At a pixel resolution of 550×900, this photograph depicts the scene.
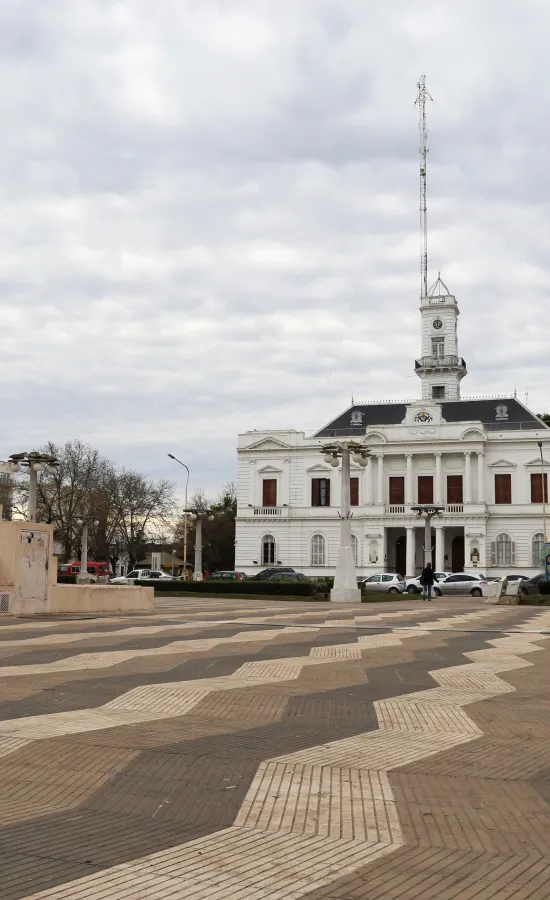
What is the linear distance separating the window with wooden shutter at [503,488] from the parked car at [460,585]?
2035 cm

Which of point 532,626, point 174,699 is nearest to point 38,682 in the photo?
point 174,699

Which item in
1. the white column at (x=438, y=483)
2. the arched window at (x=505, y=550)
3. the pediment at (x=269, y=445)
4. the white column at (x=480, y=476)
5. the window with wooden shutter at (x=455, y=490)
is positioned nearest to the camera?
the arched window at (x=505, y=550)

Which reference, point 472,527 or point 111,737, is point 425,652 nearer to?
point 111,737

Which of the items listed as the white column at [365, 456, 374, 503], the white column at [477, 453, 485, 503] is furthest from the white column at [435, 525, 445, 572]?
the white column at [365, 456, 374, 503]

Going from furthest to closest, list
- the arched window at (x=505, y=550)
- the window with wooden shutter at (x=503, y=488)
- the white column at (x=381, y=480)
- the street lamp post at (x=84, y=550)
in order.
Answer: the white column at (x=381, y=480), the window with wooden shutter at (x=503, y=488), the arched window at (x=505, y=550), the street lamp post at (x=84, y=550)

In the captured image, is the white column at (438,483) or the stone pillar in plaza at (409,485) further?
the stone pillar in plaza at (409,485)

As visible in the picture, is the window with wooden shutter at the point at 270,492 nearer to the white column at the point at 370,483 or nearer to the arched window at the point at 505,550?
the white column at the point at 370,483

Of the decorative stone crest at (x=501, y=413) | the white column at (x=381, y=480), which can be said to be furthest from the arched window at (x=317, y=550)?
the decorative stone crest at (x=501, y=413)

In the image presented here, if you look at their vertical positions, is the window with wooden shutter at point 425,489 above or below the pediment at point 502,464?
below

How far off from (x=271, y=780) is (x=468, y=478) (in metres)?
72.6

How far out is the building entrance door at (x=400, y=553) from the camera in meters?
80.4

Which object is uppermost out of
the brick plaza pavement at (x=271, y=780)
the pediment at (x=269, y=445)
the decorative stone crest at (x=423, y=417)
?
the decorative stone crest at (x=423, y=417)

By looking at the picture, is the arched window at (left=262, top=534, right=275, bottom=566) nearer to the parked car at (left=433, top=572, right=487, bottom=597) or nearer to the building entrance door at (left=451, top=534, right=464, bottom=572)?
the building entrance door at (left=451, top=534, right=464, bottom=572)

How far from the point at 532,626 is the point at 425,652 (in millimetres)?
8533
